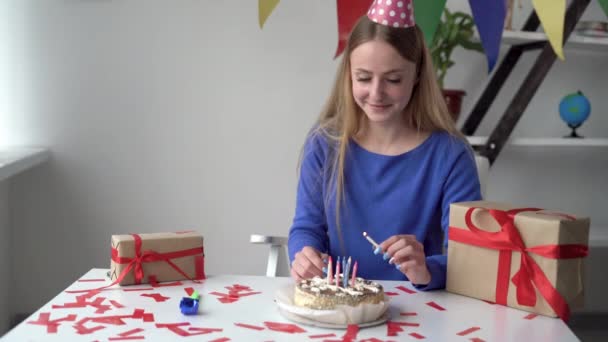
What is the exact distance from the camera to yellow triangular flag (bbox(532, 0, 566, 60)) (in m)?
2.53

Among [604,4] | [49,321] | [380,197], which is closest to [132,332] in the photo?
[49,321]

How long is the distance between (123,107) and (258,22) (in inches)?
25.1

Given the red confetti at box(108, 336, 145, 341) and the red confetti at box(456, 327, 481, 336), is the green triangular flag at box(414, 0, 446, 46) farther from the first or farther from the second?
the red confetti at box(108, 336, 145, 341)

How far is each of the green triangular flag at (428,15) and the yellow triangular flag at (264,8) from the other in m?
0.58

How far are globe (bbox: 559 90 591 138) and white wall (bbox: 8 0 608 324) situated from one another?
38.7 inches

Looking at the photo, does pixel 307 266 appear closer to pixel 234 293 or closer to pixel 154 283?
pixel 234 293

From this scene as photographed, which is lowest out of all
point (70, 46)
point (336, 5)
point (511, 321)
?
point (511, 321)

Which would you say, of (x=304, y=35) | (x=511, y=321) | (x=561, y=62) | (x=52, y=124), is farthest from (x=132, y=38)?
(x=511, y=321)

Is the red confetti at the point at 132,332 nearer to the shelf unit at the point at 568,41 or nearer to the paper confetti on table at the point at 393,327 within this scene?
the paper confetti on table at the point at 393,327

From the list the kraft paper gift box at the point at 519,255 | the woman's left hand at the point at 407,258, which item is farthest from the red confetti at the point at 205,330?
the kraft paper gift box at the point at 519,255

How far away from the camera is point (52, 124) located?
2.76 m

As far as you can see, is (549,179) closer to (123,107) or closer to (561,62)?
(561,62)

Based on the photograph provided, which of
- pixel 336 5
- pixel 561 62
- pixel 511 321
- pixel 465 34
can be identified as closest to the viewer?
pixel 511 321

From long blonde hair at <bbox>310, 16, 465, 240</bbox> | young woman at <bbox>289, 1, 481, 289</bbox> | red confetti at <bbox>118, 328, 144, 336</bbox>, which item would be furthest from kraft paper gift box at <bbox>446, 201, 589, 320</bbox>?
red confetti at <bbox>118, 328, 144, 336</bbox>
